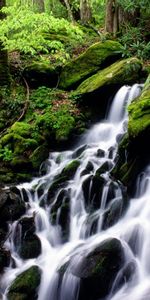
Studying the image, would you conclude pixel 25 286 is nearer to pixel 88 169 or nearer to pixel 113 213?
pixel 113 213

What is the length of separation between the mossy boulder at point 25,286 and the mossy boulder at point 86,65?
280 inches

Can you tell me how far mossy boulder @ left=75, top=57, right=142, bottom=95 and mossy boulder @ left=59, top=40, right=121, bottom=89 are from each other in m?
0.84

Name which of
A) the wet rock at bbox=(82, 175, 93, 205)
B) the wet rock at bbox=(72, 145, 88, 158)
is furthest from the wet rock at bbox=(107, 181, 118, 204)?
the wet rock at bbox=(72, 145, 88, 158)

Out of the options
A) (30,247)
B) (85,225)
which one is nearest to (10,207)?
(30,247)

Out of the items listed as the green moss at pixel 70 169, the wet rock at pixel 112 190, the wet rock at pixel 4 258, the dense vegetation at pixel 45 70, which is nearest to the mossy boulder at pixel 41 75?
the dense vegetation at pixel 45 70

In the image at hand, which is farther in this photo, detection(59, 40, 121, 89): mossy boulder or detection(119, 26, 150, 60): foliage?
detection(59, 40, 121, 89): mossy boulder

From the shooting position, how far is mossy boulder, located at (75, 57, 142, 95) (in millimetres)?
11805

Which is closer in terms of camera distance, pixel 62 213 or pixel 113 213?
pixel 113 213

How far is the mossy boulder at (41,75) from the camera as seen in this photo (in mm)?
13461

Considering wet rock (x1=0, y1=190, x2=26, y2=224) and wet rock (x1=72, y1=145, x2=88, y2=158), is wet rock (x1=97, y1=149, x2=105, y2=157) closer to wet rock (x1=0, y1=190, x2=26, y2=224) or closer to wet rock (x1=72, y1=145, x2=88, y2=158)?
wet rock (x1=72, y1=145, x2=88, y2=158)

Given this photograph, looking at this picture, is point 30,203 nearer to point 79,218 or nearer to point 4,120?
point 79,218

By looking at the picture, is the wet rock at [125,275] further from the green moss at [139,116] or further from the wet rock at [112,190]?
the green moss at [139,116]

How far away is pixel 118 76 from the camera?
11891 millimetres

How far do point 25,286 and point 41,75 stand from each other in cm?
791
